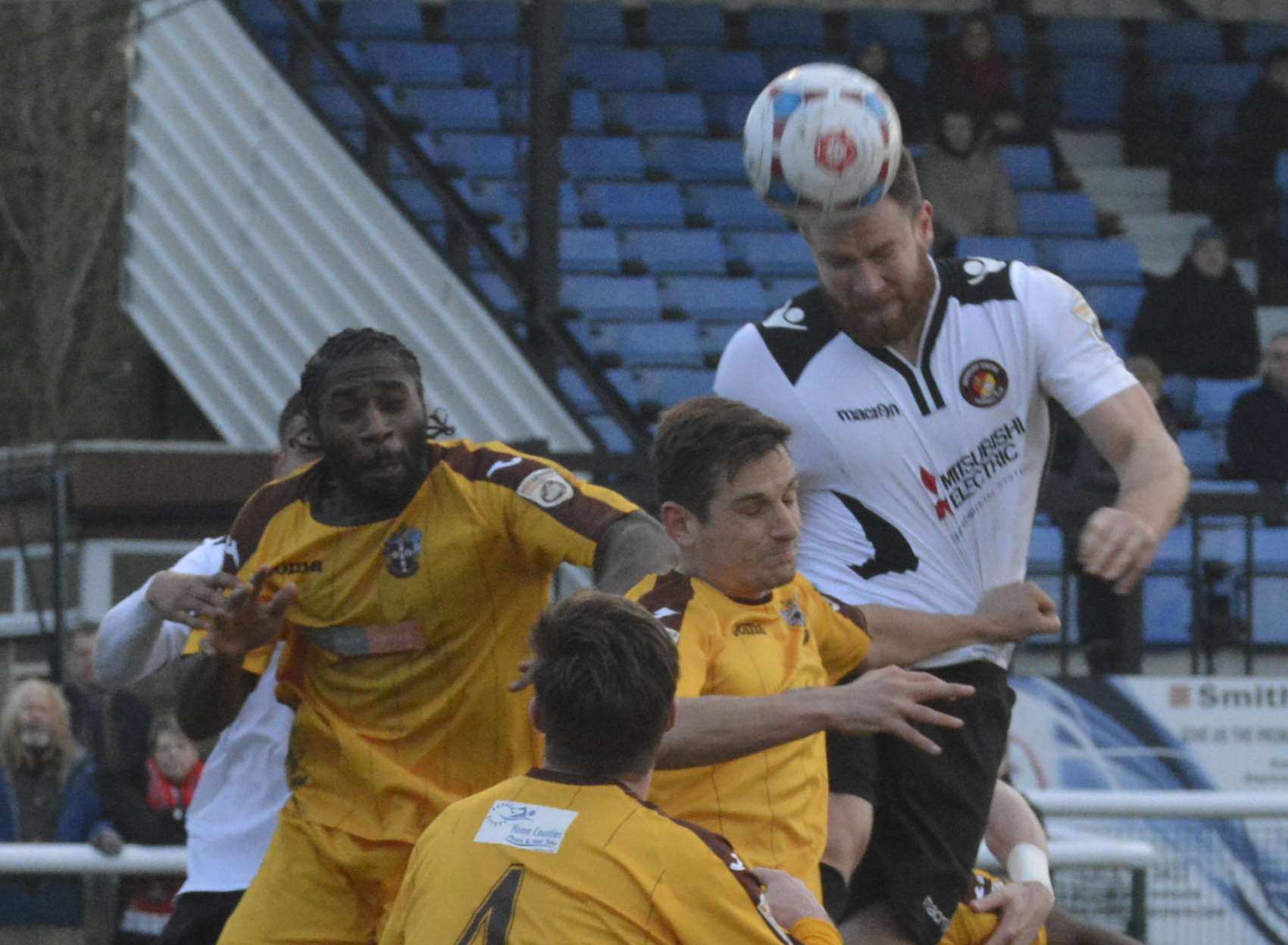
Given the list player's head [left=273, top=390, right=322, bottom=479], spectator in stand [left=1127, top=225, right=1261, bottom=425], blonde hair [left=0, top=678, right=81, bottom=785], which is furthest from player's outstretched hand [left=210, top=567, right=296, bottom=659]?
spectator in stand [left=1127, top=225, right=1261, bottom=425]

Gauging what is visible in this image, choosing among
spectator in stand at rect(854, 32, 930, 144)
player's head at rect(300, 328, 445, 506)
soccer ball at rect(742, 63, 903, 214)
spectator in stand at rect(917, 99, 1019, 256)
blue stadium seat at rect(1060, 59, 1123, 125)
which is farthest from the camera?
blue stadium seat at rect(1060, 59, 1123, 125)

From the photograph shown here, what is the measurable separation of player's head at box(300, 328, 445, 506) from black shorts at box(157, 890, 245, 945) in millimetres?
1112

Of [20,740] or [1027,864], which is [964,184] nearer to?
[20,740]

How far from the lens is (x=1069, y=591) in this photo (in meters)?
9.38

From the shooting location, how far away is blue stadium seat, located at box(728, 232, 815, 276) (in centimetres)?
1369

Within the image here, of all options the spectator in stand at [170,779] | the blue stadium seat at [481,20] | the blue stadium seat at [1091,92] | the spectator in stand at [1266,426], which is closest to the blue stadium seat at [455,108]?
the blue stadium seat at [481,20]

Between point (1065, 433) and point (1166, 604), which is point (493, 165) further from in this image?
point (1166, 604)

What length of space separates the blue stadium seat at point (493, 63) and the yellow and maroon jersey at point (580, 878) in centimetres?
1159

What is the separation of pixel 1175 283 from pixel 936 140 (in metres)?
1.72

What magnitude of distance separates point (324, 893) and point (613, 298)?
8652 millimetres

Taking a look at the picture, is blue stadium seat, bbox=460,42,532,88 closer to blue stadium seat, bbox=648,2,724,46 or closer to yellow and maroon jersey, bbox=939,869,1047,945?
blue stadium seat, bbox=648,2,724,46

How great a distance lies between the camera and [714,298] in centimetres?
1334

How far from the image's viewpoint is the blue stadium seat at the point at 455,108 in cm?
1405

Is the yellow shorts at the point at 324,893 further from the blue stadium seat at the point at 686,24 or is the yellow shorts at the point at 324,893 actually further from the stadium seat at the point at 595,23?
the blue stadium seat at the point at 686,24
